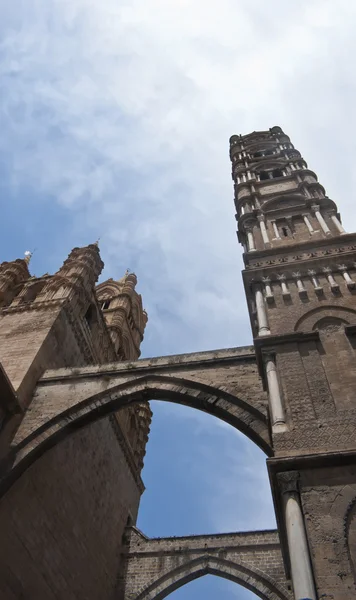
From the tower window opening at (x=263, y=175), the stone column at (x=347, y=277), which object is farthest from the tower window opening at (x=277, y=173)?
the stone column at (x=347, y=277)

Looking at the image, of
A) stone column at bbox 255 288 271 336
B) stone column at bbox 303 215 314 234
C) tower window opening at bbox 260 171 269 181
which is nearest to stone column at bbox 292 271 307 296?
stone column at bbox 255 288 271 336

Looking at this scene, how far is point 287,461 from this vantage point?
686cm

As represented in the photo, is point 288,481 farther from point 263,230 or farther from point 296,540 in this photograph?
point 263,230

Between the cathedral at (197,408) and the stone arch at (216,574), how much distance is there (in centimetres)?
4

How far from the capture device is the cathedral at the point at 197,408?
22.4 ft

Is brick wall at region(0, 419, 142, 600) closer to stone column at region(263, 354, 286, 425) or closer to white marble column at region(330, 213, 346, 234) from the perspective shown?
stone column at region(263, 354, 286, 425)

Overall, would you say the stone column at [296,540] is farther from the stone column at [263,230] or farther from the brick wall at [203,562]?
the brick wall at [203,562]

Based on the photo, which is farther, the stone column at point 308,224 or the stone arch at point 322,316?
Result: the stone column at point 308,224

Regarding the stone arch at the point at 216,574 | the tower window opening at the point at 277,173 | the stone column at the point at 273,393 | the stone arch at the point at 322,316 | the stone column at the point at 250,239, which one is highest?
Result: the tower window opening at the point at 277,173

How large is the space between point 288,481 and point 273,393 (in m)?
1.90

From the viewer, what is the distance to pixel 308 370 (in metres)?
8.69

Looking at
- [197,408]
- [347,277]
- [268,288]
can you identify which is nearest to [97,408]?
[197,408]

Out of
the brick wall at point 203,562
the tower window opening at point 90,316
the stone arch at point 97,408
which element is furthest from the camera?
the tower window opening at point 90,316

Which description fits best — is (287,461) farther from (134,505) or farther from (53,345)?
(134,505)
